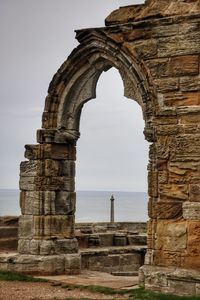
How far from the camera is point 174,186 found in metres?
11.7

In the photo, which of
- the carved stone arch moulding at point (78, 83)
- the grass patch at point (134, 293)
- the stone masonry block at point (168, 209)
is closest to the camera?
the grass patch at point (134, 293)

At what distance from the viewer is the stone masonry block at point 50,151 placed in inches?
555

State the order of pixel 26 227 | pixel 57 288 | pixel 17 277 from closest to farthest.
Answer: pixel 57 288, pixel 17 277, pixel 26 227

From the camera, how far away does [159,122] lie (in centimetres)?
1195

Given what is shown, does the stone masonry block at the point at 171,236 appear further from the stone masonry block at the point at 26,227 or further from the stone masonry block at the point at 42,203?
the stone masonry block at the point at 26,227

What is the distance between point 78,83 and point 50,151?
153 centimetres

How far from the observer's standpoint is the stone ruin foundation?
11.5 m

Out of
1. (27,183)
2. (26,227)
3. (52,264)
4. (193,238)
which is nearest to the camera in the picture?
(193,238)

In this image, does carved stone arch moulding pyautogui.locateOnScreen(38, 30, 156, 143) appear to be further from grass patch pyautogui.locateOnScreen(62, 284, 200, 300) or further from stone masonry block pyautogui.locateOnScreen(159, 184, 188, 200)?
grass patch pyautogui.locateOnScreen(62, 284, 200, 300)

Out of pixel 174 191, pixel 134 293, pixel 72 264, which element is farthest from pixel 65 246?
pixel 174 191

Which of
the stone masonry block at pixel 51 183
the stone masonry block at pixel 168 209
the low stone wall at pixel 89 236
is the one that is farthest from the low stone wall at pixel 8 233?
the stone masonry block at pixel 168 209

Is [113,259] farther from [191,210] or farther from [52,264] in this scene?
[191,210]

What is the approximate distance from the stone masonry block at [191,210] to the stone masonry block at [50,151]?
3.60 meters

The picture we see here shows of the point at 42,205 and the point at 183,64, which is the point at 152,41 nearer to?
Result: the point at 183,64
